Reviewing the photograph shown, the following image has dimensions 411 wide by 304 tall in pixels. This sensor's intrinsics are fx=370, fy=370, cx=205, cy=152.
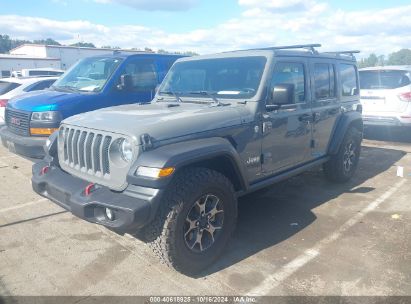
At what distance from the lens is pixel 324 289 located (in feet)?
10.3

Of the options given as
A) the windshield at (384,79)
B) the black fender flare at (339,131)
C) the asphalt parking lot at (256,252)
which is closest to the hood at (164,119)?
the asphalt parking lot at (256,252)

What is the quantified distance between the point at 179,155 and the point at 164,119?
0.53m

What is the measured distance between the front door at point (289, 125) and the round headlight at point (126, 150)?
1.56 m

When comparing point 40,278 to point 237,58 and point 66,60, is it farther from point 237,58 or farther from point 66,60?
point 66,60

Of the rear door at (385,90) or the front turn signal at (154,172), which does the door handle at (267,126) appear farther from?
the rear door at (385,90)

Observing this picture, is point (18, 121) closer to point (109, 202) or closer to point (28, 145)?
point (28, 145)

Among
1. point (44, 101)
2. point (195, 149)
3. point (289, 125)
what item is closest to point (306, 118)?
point (289, 125)

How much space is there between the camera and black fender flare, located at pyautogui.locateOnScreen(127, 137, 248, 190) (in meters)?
2.96

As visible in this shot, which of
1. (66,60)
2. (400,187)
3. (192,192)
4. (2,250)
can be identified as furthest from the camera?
(66,60)

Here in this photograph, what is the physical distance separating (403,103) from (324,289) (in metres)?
6.83

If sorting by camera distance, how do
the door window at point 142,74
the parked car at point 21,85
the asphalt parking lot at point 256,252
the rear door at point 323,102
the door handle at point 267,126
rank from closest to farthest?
the asphalt parking lot at point 256,252
the door handle at point 267,126
the rear door at point 323,102
the door window at point 142,74
the parked car at point 21,85

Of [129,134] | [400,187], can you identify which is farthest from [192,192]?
[400,187]

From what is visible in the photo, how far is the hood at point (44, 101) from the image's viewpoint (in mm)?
5708

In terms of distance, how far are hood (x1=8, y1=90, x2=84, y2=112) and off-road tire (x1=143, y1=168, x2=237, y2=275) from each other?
3.35 meters
